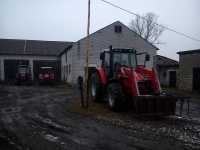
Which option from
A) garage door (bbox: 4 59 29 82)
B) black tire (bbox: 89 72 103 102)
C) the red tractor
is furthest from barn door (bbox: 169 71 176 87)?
garage door (bbox: 4 59 29 82)

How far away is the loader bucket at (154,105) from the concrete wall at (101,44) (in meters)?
17.5

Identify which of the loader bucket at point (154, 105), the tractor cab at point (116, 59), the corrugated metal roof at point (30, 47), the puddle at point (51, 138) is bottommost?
the puddle at point (51, 138)

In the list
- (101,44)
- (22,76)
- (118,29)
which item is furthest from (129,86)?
(22,76)

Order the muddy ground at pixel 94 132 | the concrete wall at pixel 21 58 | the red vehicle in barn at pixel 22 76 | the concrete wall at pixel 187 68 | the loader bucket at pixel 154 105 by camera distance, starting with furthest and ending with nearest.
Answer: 1. the concrete wall at pixel 21 58
2. the red vehicle in barn at pixel 22 76
3. the concrete wall at pixel 187 68
4. the loader bucket at pixel 154 105
5. the muddy ground at pixel 94 132

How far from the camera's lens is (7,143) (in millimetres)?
6652

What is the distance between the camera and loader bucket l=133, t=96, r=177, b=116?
371 inches

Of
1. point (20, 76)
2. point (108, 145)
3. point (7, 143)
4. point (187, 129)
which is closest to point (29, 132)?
point (7, 143)

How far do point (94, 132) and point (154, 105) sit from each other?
2796 millimetres

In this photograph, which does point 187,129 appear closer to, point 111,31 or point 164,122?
point 164,122

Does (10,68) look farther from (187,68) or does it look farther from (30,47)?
(187,68)

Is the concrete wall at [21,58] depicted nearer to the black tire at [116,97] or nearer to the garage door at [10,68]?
the garage door at [10,68]

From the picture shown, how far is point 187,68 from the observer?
2362 centimetres

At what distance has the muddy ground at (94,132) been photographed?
6551mm

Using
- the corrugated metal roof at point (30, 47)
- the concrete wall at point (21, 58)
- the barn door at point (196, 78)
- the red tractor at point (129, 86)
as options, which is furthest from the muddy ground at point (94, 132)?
the corrugated metal roof at point (30, 47)
